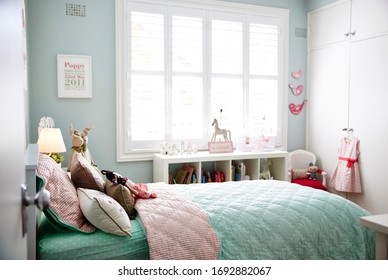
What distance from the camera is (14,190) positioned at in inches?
35.0

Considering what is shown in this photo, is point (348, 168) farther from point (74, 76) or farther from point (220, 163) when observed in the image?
point (74, 76)

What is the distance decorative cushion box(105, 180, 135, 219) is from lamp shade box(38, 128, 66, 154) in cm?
95

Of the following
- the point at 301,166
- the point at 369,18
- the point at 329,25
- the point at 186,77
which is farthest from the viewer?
the point at 301,166

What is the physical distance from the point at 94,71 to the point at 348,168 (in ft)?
9.13

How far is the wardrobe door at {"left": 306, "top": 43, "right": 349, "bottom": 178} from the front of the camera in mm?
4105

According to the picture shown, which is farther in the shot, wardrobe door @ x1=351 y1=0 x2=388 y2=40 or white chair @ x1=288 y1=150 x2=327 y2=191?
white chair @ x1=288 y1=150 x2=327 y2=191

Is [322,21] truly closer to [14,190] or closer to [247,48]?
[247,48]

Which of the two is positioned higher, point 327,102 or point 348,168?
point 327,102

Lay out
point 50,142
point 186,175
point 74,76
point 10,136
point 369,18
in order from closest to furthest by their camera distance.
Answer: point 10,136 → point 50,142 → point 74,76 → point 369,18 → point 186,175

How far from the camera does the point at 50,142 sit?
2.89 m

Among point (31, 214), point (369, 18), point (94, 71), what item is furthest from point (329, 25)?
point (31, 214)

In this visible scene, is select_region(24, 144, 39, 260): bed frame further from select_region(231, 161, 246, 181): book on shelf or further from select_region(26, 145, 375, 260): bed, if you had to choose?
select_region(231, 161, 246, 181): book on shelf

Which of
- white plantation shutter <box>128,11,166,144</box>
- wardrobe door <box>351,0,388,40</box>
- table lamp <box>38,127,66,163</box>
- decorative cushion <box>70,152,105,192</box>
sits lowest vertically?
decorative cushion <box>70,152,105,192</box>

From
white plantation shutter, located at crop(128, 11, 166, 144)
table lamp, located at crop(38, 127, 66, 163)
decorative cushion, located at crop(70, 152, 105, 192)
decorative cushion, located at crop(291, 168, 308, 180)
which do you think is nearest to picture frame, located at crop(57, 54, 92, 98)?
white plantation shutter, located at crop(128, 11, 166, 144)
